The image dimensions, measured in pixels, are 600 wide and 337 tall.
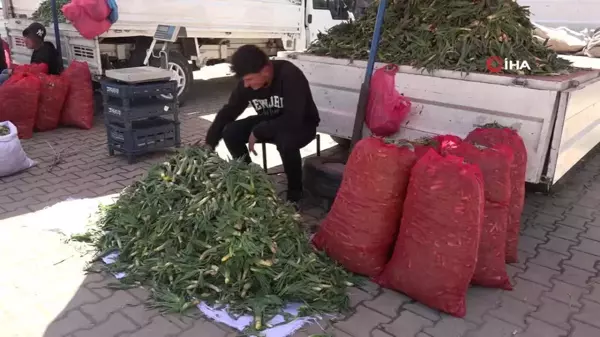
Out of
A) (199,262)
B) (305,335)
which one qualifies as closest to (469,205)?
(305,335)

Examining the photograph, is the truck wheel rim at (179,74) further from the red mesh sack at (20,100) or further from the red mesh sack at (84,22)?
the red mesh sack at (20,100)

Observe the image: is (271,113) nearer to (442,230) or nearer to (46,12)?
(442,230)

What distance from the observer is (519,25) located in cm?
403

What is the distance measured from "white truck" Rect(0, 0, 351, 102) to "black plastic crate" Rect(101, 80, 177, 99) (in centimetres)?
161

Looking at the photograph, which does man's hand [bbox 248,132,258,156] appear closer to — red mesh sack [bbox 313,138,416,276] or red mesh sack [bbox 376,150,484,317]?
red mesh sack [bbox 313,138,416,276]

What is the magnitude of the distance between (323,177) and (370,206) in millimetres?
1144

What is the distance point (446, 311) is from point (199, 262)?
4.51ft

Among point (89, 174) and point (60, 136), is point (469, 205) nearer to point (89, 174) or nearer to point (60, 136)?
point (89, 174)

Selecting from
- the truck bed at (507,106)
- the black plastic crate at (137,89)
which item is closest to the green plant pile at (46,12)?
the black plastic crate at (137,89)

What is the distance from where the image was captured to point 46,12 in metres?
7.40

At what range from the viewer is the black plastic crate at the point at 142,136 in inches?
203

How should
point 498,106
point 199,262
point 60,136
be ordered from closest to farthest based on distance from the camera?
point 199,262 < point 498,106 < point 60,136
